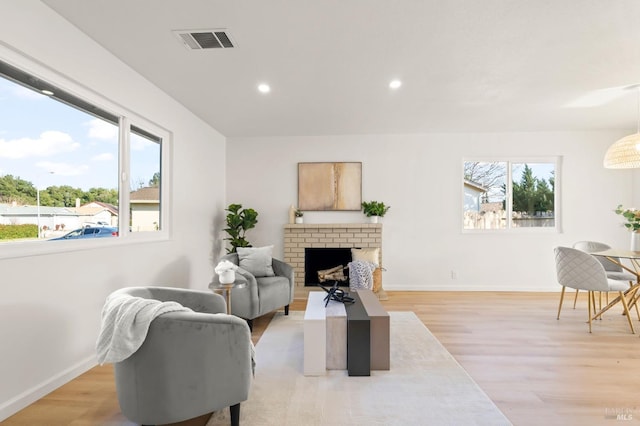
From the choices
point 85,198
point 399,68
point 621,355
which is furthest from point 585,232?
point 85,198

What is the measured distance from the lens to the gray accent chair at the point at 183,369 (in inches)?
63.2

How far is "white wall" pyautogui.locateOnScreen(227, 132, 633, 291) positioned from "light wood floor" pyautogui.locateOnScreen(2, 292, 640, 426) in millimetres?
960

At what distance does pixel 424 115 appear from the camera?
14.4 feet

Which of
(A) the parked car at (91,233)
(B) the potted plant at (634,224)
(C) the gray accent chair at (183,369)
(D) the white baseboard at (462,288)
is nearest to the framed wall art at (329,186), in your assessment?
(D) the white baseboard at (462,288)

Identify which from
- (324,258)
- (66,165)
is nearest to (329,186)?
(324,258)

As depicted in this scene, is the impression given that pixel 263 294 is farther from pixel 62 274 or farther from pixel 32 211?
pixel 32 211

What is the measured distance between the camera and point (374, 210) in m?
5.15

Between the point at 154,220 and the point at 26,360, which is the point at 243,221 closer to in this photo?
the point at 154,220

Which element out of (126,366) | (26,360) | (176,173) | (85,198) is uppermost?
(176,173)

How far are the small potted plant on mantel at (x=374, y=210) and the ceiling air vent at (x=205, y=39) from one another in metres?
3.22

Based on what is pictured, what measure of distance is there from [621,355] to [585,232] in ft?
9.64

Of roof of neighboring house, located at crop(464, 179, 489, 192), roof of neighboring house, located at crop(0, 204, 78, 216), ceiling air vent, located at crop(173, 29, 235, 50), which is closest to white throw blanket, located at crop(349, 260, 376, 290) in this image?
roof of neighboring house, located at crop(464, 179, 489, 192)

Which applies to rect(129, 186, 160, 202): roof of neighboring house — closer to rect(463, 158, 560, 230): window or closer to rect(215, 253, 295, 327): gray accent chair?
rect(215, 253, 295, 327): gray accent chair

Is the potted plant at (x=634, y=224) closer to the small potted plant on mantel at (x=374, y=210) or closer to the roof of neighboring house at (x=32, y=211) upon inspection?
the small potted plant on mantel at (x=374, y=210)
